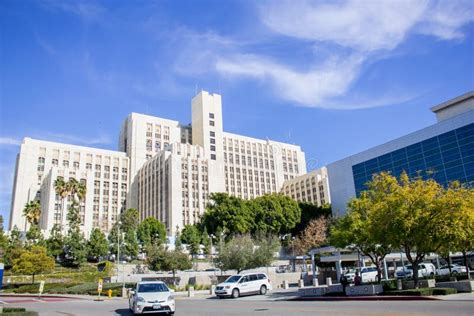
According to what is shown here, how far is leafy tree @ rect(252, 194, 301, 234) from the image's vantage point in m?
82.8

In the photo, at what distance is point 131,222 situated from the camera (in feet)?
277

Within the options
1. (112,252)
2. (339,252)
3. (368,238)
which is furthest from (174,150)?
(368,238)

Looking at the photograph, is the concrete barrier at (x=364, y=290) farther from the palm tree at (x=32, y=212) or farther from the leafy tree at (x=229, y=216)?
the palm tree at (x=32, y=212)

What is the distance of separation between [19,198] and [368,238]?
4373 inches

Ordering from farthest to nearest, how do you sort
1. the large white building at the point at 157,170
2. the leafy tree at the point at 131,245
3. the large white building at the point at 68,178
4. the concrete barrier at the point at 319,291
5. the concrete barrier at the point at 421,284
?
the large white building at the point at 157,170 < the large white building at the point at 68,178 < the leafy tree at the point at 131,245 < the concrete barrier at the point at 319,291 < the concrete barrier at the point at 421,284

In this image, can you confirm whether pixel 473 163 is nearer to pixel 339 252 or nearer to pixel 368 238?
pixel 339 252

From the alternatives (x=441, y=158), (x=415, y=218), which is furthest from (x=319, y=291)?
(x=441, y=158)

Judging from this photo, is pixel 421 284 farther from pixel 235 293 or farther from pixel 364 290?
pixel 235 293

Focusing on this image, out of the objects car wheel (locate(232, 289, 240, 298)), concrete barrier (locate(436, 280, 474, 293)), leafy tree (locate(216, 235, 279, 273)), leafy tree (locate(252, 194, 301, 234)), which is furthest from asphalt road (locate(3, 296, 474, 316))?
leafy tree (locate(252, 194, 301, 234))

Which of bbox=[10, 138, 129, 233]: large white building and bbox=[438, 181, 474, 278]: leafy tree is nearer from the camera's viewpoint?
bbox=[438, 181, 474, 278]: leafy tree

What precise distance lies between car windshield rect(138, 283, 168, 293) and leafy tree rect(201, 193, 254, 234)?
58373 mm

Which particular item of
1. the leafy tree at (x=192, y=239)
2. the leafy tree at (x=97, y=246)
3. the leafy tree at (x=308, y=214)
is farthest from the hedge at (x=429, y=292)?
the leafy tree at (x=308, y=214)

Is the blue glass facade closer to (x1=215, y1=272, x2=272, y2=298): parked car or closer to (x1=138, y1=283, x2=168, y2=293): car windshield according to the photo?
(x1=215, y1=272, x2=272, y2=298): parked car

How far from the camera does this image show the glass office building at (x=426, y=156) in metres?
62.1
